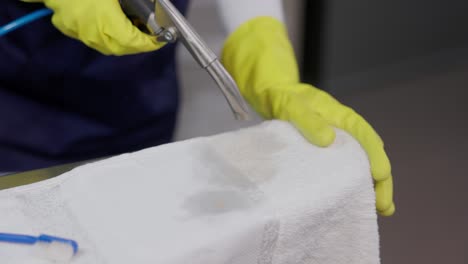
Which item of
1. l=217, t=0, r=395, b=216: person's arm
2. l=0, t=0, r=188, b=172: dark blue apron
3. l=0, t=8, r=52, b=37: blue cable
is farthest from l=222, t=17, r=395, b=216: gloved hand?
l=0, t=8, r=52, b=37: blue cable

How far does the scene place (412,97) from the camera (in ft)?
6.11

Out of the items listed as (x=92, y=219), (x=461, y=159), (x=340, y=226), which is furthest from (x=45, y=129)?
(x=461, y=159)

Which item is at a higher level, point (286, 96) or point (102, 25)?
point (102, 25)

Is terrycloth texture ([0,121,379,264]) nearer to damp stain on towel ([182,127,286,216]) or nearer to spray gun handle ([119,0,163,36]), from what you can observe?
damp stain on towel ([182,127,286,216])

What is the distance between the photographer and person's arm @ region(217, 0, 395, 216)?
1.97 ft

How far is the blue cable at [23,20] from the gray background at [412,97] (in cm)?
44

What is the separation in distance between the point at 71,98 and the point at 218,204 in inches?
13.2

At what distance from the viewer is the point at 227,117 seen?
1.08 meters

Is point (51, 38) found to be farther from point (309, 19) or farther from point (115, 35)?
point (309, 19)

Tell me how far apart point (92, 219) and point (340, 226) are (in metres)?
0.24

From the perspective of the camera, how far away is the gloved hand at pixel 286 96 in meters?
0.60

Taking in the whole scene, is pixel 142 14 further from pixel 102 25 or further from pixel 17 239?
pixel 17 239

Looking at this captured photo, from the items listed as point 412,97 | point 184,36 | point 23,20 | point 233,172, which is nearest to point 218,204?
point 233,172

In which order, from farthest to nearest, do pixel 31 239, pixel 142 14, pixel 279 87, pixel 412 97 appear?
pixel 412 97, pixel 279 87, pixel 142 14, pixel 31 239
